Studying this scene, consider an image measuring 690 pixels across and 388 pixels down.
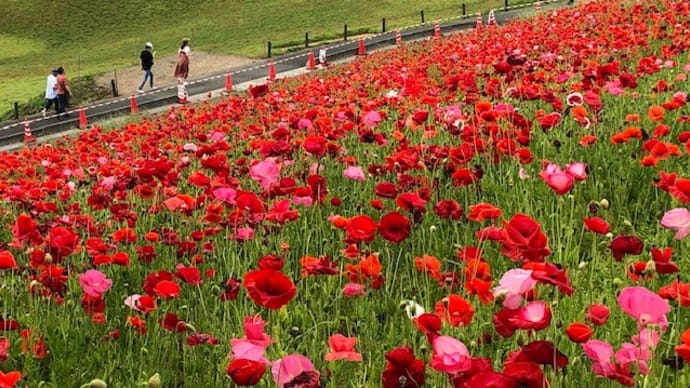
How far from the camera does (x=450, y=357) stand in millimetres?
1431

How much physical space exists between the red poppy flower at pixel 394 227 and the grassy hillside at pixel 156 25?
3237 cm

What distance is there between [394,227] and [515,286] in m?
0.57

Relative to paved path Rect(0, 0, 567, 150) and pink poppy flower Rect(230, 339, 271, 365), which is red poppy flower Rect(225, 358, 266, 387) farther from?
paved path Rect(0, 0, 567, 150)

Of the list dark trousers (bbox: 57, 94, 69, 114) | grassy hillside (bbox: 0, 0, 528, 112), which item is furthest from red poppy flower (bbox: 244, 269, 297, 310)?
grassy hillside (bbox: 0, 0, 528, 112)

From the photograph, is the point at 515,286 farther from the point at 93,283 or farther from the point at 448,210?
the point at 93,283

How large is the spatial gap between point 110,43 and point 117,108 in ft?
75.4

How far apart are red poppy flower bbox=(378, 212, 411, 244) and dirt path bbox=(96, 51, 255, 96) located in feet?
84.9

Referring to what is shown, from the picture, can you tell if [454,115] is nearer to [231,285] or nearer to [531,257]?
[231,285]

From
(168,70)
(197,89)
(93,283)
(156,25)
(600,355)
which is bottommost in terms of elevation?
(168,70)

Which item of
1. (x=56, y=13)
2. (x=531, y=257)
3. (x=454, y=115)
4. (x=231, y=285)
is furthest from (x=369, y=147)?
(x=56, y=13)

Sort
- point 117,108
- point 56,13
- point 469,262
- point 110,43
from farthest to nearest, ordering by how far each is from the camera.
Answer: point 56,13 → point 110,43 → point 117,108 → point 469,262

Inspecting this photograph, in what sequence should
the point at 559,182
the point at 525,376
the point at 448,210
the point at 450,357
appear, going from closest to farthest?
the point at 525,376, the point at 450,357, the point at 559,182, the point at 448,210

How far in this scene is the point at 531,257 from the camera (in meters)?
1.91

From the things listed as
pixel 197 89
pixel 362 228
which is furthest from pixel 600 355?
pixel 197 89
